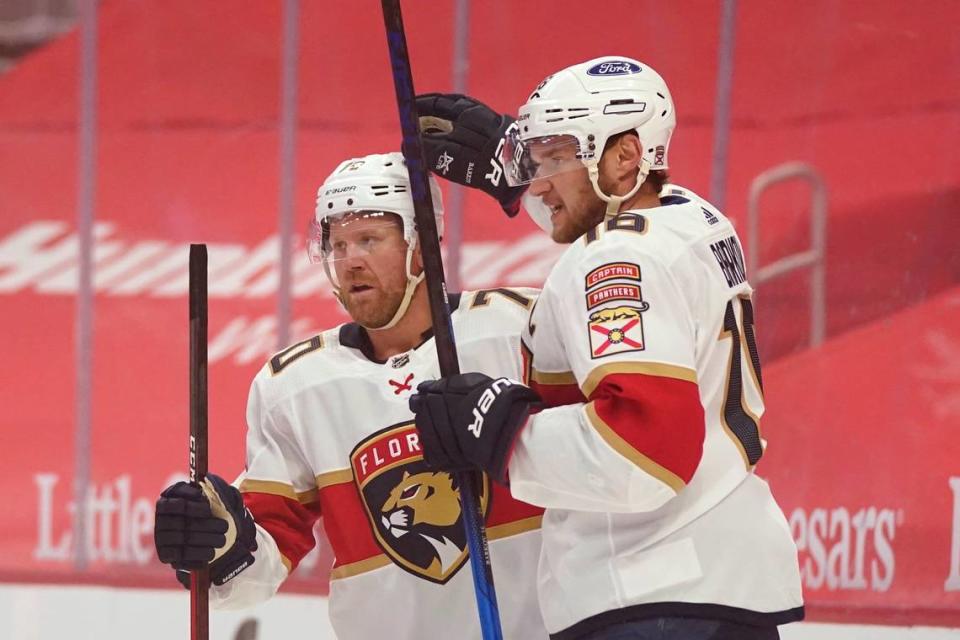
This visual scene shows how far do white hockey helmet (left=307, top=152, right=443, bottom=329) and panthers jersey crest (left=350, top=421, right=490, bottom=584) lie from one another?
8.3 inches

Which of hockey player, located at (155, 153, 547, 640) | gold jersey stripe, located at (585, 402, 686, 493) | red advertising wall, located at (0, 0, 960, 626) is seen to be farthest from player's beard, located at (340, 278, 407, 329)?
red advertising wall, located at (0, 0, 960, 626)

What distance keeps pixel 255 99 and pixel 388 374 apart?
1.64 m

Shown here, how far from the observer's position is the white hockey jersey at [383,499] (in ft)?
7.69

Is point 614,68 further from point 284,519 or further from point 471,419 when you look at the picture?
point 284,519

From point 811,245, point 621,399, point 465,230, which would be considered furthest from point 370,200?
point 811,245

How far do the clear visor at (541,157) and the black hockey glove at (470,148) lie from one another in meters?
0.32

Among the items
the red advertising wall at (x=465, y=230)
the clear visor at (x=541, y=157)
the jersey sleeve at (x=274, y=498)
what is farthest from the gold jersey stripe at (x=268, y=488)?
the red advertising wall at (x=465, y=230)

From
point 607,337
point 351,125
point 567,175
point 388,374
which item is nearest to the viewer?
point 607,337

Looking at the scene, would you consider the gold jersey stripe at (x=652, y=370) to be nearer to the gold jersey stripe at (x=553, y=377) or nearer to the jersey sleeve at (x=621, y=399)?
the jersey sleeve at (x=621, y=399)

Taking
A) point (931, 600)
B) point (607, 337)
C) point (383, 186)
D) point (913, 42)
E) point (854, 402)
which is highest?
point (913, 42)

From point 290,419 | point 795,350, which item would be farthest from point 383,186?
point 795,350

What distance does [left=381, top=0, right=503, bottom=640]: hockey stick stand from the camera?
2.06 m

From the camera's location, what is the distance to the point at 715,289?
1.83m

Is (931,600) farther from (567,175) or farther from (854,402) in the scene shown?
(567,175)
